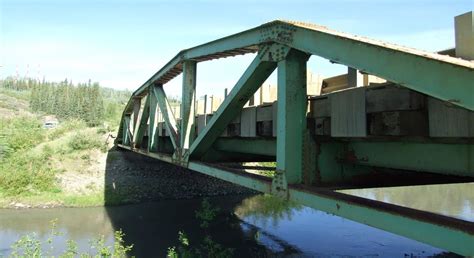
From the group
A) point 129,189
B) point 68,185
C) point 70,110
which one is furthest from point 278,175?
point 70,110

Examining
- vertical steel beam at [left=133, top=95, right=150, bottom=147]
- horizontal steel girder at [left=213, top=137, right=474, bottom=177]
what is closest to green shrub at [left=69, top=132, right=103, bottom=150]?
vertical steel beam at [left=133, top=95, right=150, bottom=147]

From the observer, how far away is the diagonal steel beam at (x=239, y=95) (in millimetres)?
5887

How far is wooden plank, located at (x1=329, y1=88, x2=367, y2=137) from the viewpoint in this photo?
14.2 ft

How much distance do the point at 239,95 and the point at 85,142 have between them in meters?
28.5

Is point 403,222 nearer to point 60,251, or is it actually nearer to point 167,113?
point 167,113

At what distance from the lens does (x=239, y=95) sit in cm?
652

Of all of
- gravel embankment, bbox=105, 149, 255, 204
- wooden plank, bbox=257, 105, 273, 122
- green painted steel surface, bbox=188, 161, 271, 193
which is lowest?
gravel embankment, bbox=105, 149, 255, 204

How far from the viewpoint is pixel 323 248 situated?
15.2 m

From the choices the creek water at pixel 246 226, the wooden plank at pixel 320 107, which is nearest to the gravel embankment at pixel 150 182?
the creek water at pixel 246 226

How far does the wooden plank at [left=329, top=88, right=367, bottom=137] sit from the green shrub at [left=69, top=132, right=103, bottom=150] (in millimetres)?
29998

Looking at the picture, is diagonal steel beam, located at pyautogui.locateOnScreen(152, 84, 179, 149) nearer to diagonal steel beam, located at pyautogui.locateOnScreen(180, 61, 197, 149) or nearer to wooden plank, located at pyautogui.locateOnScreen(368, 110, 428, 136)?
diagonal steel beam, located at pyautogui.locateOnScreen(180, 61, 197, 149)

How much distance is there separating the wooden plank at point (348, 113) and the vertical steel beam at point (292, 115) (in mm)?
407

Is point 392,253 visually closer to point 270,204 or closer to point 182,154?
point 182,154

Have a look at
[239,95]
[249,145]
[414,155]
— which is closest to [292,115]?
[414,155]
